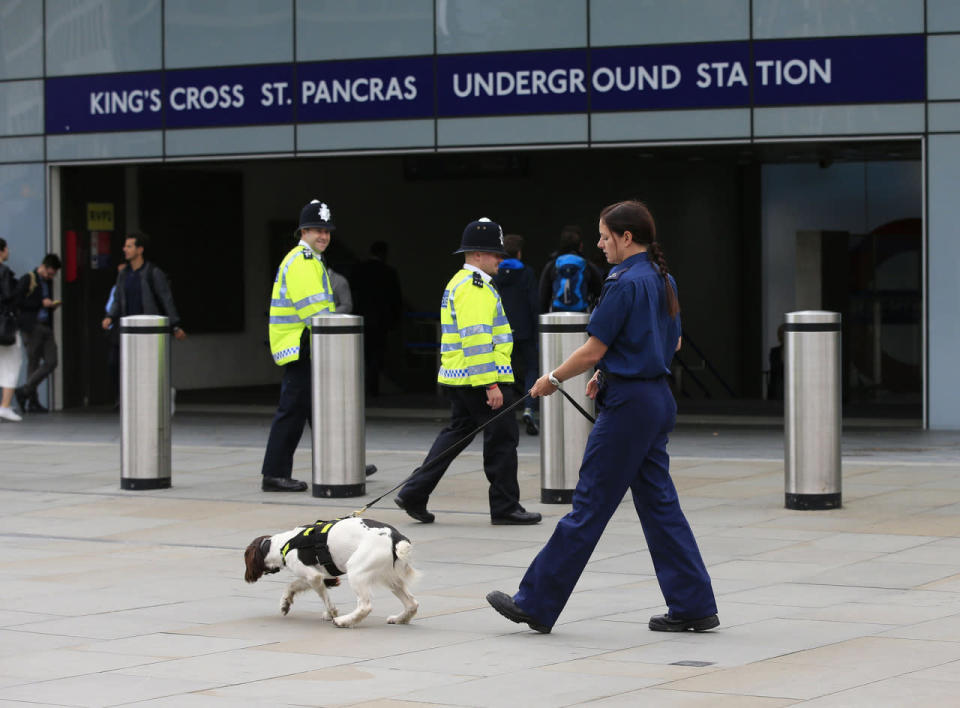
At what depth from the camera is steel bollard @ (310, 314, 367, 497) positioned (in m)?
10.3

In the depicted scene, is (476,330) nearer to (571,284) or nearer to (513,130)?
(571,284)

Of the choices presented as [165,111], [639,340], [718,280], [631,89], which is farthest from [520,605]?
[718,280]

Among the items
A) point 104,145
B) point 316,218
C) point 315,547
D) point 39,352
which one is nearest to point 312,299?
point 316,218

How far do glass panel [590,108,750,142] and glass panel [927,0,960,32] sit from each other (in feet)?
6.09

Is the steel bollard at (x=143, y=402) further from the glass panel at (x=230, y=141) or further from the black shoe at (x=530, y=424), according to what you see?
the glass panel at (x=230, y=141)

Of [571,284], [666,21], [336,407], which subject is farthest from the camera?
[666,21]

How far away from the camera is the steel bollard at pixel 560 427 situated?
9977 millimetres

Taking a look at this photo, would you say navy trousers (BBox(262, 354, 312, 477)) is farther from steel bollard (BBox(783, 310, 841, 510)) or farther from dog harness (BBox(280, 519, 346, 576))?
dog harness (BBox(280, 519, 346, 576))

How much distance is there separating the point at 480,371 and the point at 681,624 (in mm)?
3042

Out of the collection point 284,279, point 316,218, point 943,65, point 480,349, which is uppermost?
point 943,65

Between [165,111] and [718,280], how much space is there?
8.24 m

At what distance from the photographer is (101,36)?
1750 cm

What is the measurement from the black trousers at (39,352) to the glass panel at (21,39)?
9.91ft

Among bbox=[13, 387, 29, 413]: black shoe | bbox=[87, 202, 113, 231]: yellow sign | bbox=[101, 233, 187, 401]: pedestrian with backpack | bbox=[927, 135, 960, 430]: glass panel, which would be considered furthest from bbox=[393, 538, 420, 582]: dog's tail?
bbox=[87, 202, 113, 231]: yellow sign
